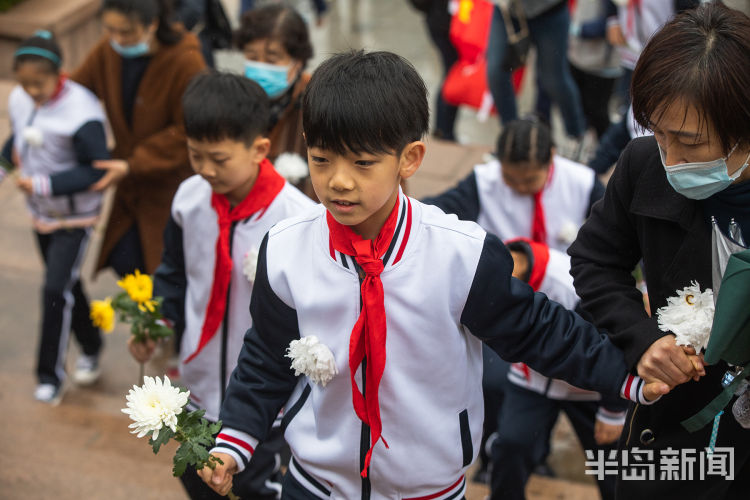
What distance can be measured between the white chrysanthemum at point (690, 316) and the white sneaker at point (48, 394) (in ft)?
11.0

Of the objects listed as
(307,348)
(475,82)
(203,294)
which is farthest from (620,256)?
(475,82)

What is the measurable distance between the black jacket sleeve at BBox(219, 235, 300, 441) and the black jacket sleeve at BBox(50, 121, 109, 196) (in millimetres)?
2332

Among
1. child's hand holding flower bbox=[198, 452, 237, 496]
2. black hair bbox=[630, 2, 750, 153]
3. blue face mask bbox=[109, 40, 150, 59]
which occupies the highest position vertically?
black hair bbox=[630, 2, 750, 153]

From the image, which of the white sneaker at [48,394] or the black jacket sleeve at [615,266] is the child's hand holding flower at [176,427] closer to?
the black jacket sleeve at [615,266]

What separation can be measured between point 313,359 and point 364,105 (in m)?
0.62

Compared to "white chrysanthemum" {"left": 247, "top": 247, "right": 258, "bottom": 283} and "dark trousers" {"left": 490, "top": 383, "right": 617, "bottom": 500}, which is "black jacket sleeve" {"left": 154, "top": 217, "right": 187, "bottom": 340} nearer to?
"white chrysanthemum" {"left": 247, "top": 247, "right": 258, "bottom": 283}

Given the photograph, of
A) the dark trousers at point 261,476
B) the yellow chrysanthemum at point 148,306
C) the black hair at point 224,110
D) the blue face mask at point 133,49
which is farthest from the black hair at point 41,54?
the dark trousers at point 261,476

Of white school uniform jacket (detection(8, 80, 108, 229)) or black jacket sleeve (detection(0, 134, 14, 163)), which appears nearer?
white school uniform jacket (detection(8, 80, 108, 229))

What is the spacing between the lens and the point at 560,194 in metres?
4.14

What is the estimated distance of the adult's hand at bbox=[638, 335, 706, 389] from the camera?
211 cm

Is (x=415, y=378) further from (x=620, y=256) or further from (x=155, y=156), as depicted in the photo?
(x=155, y=156)

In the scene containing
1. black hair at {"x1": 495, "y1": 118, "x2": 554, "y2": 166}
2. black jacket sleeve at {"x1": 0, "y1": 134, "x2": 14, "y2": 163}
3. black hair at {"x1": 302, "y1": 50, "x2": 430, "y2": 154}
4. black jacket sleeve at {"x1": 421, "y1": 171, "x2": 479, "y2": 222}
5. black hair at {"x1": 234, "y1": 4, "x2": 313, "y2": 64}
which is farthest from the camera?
black jacket sleeve at {"x1": 0, "y1": 134, "x2": 14, "y2": 163}

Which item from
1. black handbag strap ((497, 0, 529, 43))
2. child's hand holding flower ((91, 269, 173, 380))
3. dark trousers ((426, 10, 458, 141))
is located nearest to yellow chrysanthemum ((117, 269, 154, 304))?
child's hand holding flower ((91, 269, 173, 380))

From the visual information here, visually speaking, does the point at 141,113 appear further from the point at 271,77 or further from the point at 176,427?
the point at 176,427
